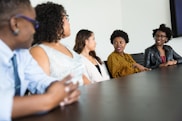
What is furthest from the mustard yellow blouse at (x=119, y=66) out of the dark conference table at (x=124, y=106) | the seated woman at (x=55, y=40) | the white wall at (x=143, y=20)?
the dark conference table at (x=124, y=106)

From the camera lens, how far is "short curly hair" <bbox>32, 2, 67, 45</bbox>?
1401 millimetres

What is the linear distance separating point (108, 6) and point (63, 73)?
2565mm

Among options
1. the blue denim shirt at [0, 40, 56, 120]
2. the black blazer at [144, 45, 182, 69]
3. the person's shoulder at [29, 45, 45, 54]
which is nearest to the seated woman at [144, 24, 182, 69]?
the black blazer at [144, 45, 182, 69]

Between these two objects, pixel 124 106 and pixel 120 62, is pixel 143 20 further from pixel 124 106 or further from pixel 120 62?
pixel 124 106

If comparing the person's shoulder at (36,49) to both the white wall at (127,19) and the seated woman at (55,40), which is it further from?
the white wall at (127,19)

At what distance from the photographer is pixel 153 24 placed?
393 cm

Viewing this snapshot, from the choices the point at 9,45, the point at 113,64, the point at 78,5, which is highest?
the point at 78,5

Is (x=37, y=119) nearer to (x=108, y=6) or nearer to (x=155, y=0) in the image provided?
(x=108, y=6)

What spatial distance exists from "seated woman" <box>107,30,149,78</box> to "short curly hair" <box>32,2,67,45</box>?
1455mm

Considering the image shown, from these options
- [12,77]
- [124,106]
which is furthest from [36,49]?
[124,106]

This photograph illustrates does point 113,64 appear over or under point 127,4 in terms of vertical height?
under

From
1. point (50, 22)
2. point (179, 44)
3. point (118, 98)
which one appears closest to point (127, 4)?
point (179, 44)

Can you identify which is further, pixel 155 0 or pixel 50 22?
pixel 155 0

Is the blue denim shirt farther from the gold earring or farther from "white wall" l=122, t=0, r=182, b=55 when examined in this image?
"white wall" l=122, t=0, r=182, b=55
